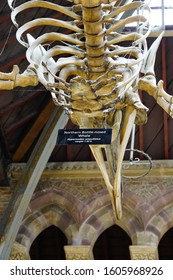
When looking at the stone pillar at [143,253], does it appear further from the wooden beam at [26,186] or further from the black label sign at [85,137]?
the black label sign at [85,137]

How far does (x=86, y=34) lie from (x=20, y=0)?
372 centimetres

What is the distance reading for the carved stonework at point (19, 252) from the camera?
1712cm

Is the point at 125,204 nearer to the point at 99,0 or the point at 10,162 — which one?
the point at 10,162

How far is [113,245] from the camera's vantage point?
65.2 ft

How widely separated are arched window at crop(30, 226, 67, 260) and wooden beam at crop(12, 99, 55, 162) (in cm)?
192

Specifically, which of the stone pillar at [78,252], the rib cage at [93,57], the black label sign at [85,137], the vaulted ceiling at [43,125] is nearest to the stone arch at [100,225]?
the stone pillar at [78,252]

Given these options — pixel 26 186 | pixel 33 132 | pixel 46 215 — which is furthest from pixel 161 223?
pixel 33 132

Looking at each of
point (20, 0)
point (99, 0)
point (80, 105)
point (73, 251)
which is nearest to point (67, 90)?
point (80, 105)

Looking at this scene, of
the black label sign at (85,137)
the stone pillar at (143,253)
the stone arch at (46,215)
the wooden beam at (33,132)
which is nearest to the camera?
the black label sign at (85,137)

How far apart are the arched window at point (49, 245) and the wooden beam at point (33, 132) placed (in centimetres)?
192

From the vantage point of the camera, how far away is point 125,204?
17.5 m


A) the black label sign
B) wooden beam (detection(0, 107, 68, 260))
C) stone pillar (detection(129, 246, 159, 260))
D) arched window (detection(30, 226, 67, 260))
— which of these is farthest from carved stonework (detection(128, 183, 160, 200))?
the black label sign

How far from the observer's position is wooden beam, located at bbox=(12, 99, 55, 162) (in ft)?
58.5

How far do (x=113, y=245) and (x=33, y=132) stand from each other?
299cm
